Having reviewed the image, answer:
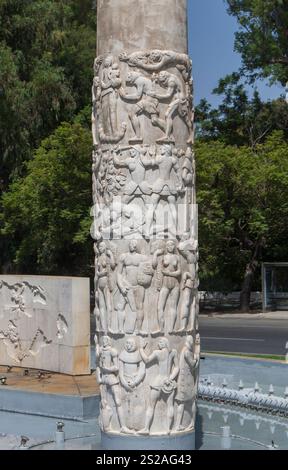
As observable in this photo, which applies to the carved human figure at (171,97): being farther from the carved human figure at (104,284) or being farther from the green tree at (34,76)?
the green tree at (34,76)

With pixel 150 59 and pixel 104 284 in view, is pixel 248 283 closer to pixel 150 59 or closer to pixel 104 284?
pixel 104 284

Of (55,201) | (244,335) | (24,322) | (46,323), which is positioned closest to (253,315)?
(244,335)

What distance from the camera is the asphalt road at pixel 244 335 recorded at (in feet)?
56.4

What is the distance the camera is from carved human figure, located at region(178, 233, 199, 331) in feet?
25.2

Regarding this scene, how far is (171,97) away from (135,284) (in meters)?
1.88

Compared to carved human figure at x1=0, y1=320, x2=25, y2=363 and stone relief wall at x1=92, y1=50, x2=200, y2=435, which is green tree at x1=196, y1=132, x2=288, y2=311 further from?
stone relief wall at x1=92, y1=50, x2=200, y2=435

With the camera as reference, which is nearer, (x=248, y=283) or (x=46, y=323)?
(x=46, y=323)

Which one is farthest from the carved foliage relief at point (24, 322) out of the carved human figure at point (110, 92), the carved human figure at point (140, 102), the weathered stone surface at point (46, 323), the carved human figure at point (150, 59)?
the carved human figure at point (150, 59)

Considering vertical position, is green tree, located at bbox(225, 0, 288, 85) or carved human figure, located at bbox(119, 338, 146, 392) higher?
green tree, located at bbox(225, 0, 288, 85)

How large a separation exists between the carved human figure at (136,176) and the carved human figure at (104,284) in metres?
0.58

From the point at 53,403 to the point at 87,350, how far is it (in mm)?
2146

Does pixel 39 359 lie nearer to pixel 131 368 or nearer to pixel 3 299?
pixel 3 299

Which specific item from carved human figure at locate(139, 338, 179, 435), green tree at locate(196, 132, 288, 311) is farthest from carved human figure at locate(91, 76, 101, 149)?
green tree at locate(196, 132, 288, 311)

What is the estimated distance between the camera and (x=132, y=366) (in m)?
7.52
